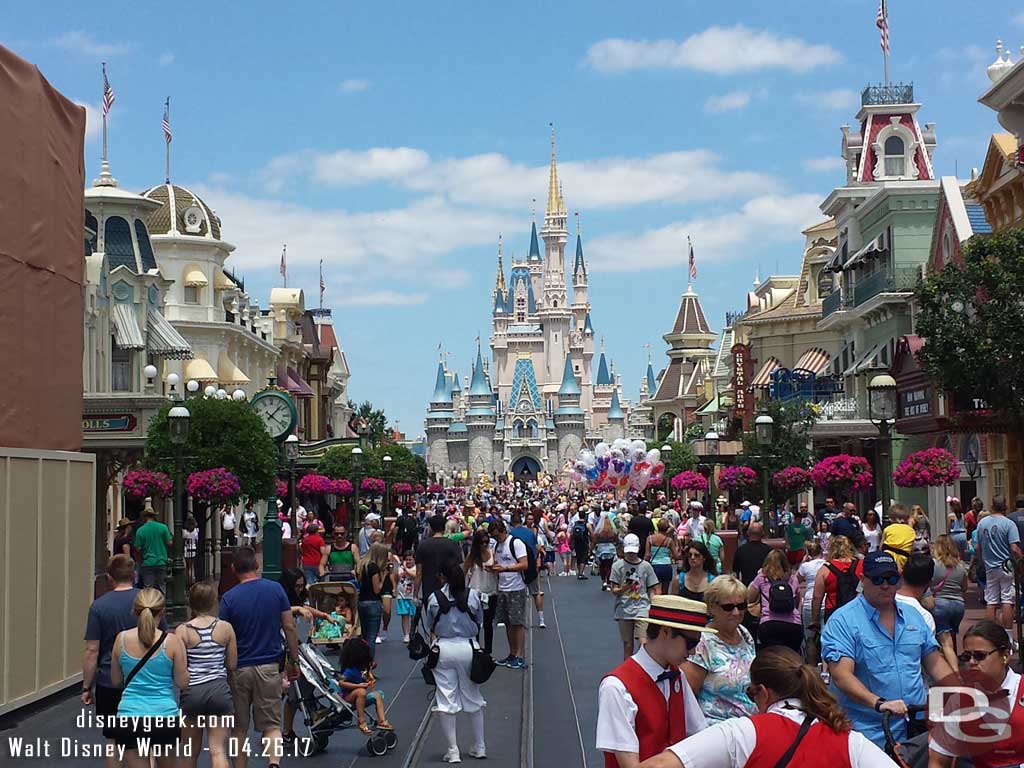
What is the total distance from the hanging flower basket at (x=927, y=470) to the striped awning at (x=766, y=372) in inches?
966

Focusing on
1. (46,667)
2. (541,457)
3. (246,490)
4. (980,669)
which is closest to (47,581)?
(46,667)

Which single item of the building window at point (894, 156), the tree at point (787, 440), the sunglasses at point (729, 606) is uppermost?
the building window at point (894, 156)

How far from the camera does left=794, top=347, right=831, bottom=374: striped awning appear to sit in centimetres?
5169

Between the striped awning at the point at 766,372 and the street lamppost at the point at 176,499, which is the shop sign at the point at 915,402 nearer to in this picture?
the street lamppost at the point at 176,499

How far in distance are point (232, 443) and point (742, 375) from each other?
33.1m

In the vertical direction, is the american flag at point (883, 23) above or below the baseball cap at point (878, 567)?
above

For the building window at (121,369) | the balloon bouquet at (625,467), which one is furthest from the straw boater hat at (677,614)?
the balloon bouquet at (625,467)

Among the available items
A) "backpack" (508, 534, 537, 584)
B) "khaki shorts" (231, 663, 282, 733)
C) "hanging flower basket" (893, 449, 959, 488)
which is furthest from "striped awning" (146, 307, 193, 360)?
"khaki shorts" (231, 663, 282, 733)

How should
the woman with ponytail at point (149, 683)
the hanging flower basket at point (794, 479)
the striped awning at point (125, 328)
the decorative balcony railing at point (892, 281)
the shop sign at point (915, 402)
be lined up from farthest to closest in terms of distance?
the decorative balcony railing at point (892, 281), the striped awning at point (125, 328), the hanging flower basket at point (794, 479), the shop sign at point (915, 402), the woman with ponytail at point (149, 683)

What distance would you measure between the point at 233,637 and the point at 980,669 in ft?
15.7

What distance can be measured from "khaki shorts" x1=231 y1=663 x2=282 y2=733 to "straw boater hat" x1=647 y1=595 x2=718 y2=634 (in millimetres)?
4512

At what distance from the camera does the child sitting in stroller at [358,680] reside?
11.3m

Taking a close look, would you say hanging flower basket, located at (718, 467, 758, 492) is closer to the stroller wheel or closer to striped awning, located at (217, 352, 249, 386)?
striped awning, located at (217, 352, 249, 386)

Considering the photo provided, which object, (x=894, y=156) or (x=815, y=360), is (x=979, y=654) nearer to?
(x=894, y=156)
